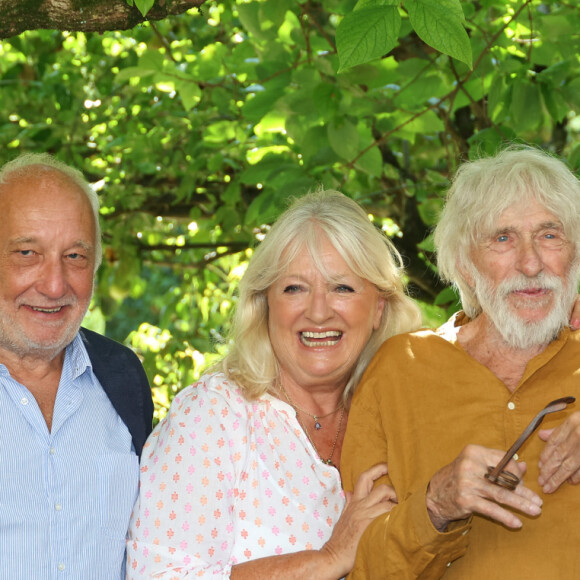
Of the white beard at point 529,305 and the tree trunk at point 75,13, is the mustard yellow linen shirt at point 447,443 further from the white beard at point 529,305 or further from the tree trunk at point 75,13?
the tree trunk at point 75,13

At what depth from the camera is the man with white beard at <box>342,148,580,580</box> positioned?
7.91 ft

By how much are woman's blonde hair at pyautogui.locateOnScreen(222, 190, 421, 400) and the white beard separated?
41cm

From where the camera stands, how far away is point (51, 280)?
284 centimetres

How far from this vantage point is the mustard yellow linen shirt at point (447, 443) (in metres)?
2.41

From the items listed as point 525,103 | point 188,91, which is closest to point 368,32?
point 525,103

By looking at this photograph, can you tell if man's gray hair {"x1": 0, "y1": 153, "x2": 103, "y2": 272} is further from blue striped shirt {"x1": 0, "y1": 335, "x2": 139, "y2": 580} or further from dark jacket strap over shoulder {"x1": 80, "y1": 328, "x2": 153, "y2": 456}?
blue striped shirt {"x1": 0, "y1": 335, "x2": 139, "y2": 580}

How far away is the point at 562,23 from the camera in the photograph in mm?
3518

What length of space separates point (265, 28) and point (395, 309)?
3.81ft

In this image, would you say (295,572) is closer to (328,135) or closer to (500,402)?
(500,402)

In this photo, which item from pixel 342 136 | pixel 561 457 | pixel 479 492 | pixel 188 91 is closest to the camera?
pixel 479 492

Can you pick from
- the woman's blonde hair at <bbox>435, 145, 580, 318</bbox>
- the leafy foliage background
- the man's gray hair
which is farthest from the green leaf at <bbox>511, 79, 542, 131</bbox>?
the man's gray hair

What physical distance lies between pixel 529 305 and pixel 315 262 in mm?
641

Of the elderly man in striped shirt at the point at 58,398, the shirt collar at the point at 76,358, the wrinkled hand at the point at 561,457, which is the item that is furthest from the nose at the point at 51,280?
the wrinkled hand at the point at 561,457

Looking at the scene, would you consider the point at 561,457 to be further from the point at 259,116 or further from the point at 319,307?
the point at 259,116
